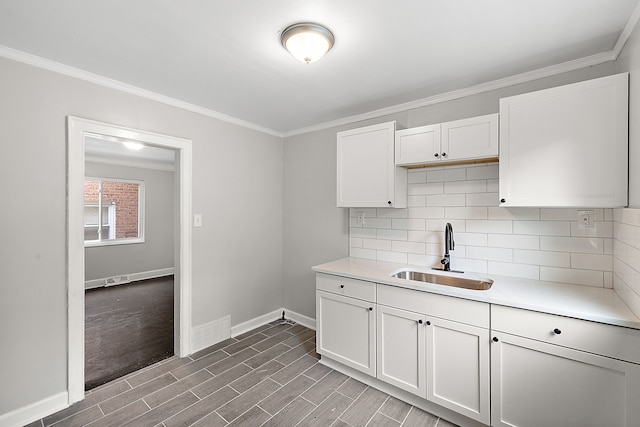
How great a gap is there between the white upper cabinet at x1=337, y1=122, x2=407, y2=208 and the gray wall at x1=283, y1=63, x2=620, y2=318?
385 mm

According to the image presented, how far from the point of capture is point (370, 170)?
2.57 m

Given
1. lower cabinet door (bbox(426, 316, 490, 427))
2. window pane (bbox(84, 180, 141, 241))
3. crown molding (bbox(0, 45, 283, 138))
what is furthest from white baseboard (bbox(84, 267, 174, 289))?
lower cabinet door (bbox(426, 316, 490, 427))

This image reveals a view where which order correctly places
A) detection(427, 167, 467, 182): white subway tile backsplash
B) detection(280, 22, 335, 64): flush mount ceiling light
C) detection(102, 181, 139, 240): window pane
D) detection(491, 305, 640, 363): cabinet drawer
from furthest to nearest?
detection(102, 181, 139, 240): window pane
detection(427, 167, 467, 182): white subway tile backsplash
detection(280, 22, 335, 64): flush mount ceiling light
detection(491, 305, 640, 363): cabinet drawer

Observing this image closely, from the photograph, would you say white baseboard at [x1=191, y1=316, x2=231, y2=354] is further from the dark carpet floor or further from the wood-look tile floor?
the dark carpet floor

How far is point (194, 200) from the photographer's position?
279 cm

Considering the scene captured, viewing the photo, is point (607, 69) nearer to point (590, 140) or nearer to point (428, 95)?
point (590, 140)

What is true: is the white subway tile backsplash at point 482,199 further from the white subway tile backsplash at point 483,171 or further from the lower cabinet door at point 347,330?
the lower cabinet door at point 347,330

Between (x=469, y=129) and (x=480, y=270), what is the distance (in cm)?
112

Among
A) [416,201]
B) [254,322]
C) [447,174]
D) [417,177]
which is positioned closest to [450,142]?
[447,174]

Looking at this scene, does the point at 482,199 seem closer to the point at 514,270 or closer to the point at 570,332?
the point at 514,270

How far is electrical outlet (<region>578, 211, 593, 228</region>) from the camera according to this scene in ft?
6.18

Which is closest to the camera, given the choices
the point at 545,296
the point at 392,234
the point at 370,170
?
the point at 545,296

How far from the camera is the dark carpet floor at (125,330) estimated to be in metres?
2.56

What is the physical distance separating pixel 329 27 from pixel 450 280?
202cm
